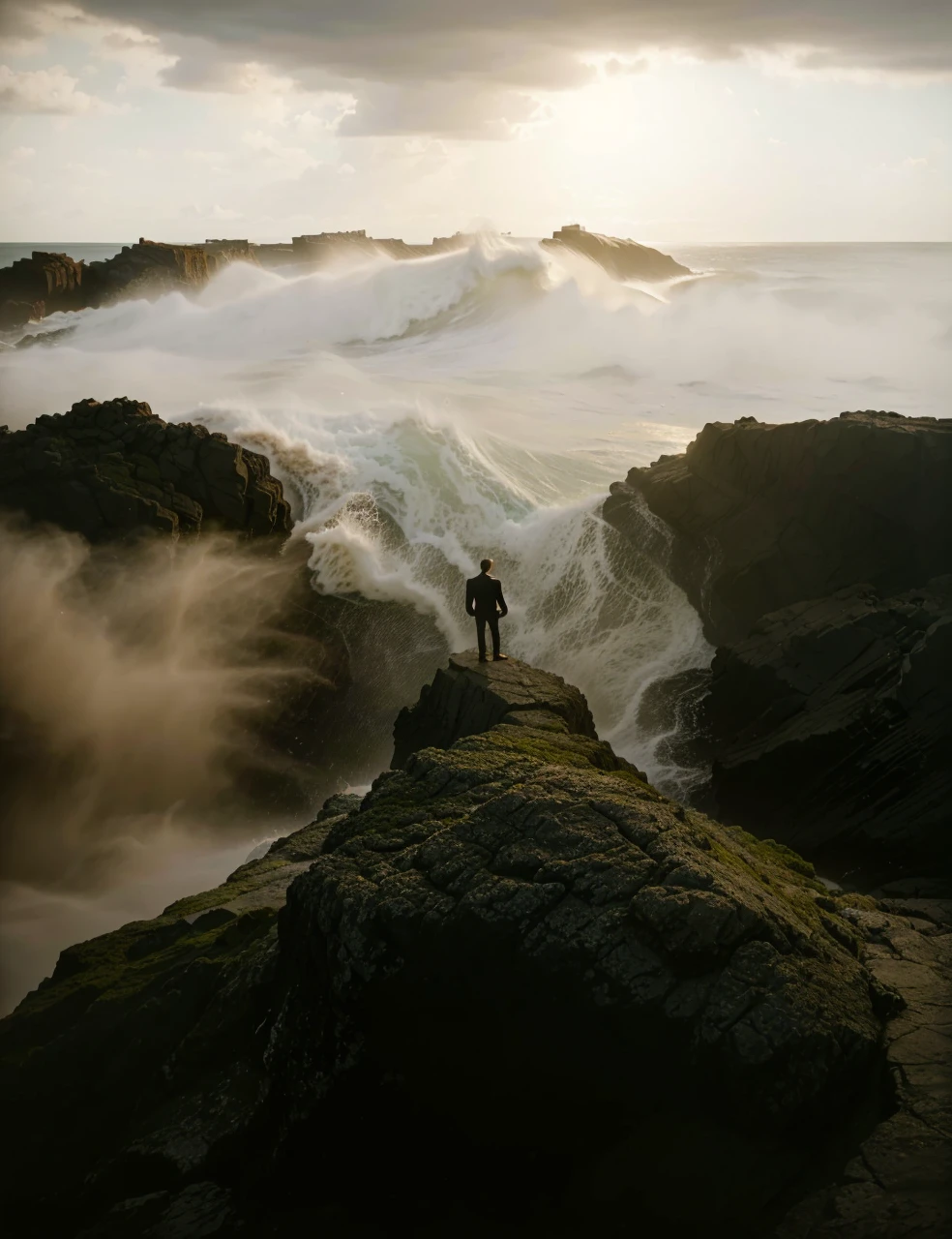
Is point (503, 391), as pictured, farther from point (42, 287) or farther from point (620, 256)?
point (620, 256)

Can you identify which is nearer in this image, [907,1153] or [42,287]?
[907,1153]

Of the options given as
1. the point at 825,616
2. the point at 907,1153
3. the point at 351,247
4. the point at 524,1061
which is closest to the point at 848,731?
the point at 825,616

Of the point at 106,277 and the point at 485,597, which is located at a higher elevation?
the point at 106,277

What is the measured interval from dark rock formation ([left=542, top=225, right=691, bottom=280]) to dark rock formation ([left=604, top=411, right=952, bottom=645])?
6751 cm

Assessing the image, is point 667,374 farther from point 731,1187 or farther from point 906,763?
point 731,1187

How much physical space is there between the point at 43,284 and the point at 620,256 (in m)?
47.7

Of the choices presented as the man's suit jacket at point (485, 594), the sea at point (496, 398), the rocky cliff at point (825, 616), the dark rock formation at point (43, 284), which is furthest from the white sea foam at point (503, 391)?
the dark rock formation at point (43, 284)

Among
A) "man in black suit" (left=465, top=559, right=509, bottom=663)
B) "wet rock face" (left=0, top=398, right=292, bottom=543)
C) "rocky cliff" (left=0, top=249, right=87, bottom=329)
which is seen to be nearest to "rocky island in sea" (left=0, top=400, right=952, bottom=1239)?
"man in black suit" (left=465, top=559, right=509, bottom=663)

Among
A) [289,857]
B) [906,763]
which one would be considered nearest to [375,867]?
[289,857]

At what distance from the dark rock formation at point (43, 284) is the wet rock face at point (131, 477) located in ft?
173

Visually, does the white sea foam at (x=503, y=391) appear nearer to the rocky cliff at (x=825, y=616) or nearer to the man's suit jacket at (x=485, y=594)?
the rocky cliff at (x=825, y=616)

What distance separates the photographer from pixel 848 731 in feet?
42.2

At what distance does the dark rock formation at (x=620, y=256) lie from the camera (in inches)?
3292

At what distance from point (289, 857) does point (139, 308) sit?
5586cm
